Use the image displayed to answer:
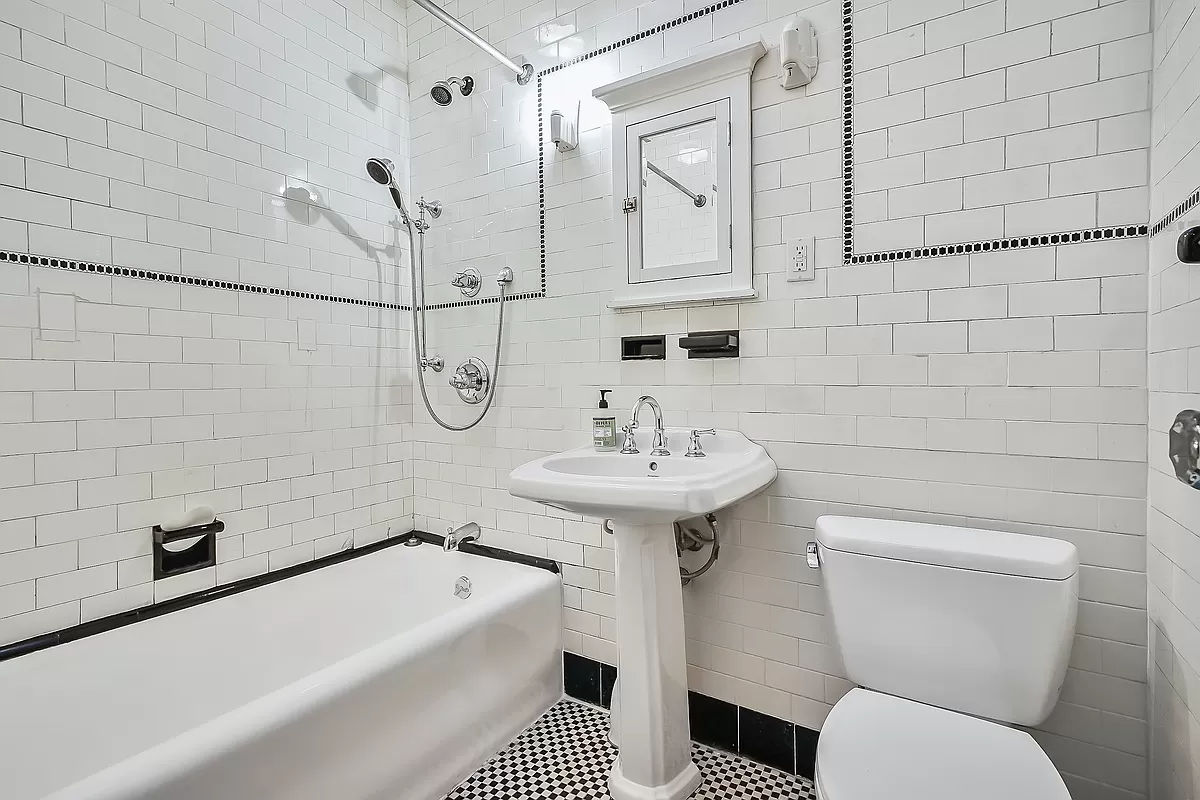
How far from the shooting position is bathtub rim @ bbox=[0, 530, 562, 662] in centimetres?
154

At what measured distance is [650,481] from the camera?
50.4 inches

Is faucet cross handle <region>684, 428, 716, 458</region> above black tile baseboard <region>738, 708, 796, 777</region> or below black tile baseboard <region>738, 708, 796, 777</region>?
above

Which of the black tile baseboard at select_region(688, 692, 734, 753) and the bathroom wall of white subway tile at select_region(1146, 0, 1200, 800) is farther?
the black tile baseboard at select_region(688, 692, 734, 753)

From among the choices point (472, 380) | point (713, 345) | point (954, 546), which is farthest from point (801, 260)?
point (472, 380)

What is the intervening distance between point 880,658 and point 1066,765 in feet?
1.80

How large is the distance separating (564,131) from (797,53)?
81cm

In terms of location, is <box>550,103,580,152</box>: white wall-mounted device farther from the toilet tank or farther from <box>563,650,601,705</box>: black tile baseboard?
<box>563,650,601,705</box>: black tile baseboard

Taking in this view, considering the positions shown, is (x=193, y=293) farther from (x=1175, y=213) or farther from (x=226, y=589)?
(x=1175, y=213)

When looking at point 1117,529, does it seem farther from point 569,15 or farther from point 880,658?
point 569,15

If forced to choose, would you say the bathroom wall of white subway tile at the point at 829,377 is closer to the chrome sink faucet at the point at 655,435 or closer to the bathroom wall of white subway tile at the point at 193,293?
the chrome sink faucet at the point at 655,435

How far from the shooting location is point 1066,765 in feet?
4.43

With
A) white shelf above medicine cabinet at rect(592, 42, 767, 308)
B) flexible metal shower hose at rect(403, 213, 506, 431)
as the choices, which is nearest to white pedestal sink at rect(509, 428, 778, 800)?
white shelf above medicine cabinet at rect(592, 42, 767, 308)

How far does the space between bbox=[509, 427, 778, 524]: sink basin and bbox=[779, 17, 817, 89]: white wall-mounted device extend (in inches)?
40.2

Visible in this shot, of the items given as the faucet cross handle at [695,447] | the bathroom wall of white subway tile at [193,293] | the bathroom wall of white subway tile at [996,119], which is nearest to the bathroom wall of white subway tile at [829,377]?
the bathroom wall of white subway tile at [996,119]
